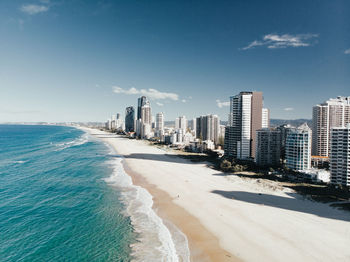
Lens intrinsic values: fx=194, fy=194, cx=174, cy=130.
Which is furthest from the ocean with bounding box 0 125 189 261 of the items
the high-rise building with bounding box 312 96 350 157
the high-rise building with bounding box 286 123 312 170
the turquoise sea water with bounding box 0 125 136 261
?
the high-rise building with bounding box 312 96 350 157

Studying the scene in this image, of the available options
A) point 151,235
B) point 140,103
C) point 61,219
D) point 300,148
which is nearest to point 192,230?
point 151,235

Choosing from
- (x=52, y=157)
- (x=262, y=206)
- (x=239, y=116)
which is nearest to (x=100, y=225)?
(x=262, y=206)

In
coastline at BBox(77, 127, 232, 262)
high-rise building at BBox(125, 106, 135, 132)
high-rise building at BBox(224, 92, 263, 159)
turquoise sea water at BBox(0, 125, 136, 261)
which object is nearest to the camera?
coastline at BBox(77, 127, 232, 262)

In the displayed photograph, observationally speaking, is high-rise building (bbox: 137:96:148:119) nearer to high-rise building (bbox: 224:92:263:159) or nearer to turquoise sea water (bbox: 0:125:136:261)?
high-rise building (bbox: 224:92:263:159)

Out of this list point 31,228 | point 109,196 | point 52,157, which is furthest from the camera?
point 52,157

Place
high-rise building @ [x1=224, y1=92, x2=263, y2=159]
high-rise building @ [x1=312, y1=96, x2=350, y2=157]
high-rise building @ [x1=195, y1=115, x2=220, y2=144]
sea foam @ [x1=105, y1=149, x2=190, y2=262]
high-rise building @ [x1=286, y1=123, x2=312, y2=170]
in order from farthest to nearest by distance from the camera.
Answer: high-rise building @ [x1=195, y1=115, x2=220, y2=144]
high-rise building @ [x1=312, y1=96, x2=350, y2=157]
high-rise building @ [x1=224, y1=92, x2=263, y2=159]
high-rise building @ [x1=286, y1=123, x2=312, y2=170]
sea foam @ [x1=105, y1=149, x2=190, y2=262]

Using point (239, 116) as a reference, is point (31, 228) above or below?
below

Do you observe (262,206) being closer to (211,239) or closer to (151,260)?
(211,239)

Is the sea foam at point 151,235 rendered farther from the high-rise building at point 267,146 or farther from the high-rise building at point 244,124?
the high-rise building at point 244,124
